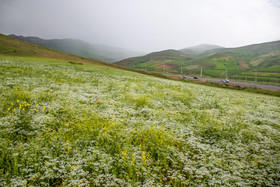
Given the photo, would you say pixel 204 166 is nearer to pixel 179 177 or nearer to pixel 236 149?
pixel 179 177

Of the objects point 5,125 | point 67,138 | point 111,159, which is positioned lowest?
point 111,159

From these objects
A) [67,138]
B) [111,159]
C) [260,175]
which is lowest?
[260,175]

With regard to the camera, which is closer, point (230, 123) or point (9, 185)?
point (9, 185)

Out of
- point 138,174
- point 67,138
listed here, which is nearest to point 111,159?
point 138,174

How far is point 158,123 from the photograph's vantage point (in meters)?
8.27

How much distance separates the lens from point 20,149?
4773mm

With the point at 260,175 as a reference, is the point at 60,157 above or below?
above

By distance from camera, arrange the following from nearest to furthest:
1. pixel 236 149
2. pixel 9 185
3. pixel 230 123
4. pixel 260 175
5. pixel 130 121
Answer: pixel 9 185 < pixel 260 175 < pixel 236 149 < pixel 130 121 < pixel 230 123

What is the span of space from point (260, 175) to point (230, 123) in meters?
4.64

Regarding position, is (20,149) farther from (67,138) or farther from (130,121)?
(130,121)

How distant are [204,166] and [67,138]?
5650 millimetres

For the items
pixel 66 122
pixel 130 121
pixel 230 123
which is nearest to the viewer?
pixel 66 122

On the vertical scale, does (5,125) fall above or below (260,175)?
above

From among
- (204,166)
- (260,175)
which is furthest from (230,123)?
(204,166)
